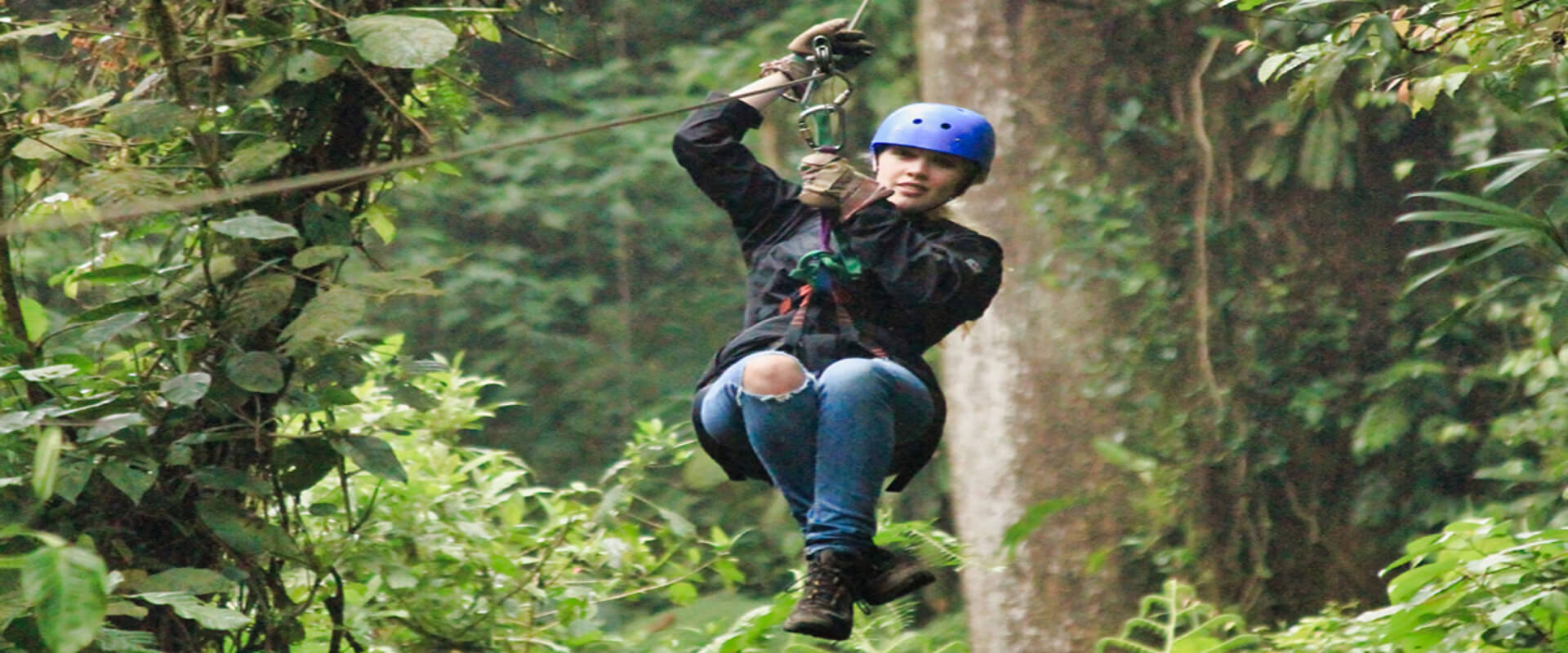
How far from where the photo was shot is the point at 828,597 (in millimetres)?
3344

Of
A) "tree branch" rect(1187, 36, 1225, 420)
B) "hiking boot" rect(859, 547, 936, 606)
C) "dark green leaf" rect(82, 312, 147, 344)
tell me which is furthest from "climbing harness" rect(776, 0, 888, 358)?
"tree branch" rect(1187, 36, 1225, 420)

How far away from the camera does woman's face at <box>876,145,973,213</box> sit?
147 inches

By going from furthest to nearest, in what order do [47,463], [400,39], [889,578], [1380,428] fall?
[1380,428] → [400,39] → [889,578] → [47,463]

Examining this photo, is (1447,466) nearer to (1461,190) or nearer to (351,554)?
(1461,190)

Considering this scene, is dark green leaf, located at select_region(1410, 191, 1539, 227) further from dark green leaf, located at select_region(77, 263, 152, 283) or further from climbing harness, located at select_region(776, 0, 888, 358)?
dark green leaf, located at select_region(77, 263, 152, 283)

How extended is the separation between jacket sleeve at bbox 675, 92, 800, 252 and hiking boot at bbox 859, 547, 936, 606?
0.70 m

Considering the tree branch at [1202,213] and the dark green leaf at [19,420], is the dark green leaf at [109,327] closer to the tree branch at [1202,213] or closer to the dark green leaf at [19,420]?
the dark green leaf at [19,420]

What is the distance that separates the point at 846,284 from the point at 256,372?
1198 millimetres

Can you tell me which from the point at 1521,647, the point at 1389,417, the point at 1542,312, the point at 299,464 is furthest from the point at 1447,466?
the point at 299,464

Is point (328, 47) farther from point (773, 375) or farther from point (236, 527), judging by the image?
point (773, 375)

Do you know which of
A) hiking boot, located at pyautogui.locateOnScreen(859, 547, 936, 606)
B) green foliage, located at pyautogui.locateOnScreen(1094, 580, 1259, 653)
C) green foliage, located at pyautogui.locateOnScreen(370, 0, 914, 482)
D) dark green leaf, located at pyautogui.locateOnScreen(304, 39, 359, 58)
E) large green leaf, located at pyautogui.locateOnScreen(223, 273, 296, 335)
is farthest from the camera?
green foliage, located at pyautogui.locateOnScreen(370, 0, 914, 482)

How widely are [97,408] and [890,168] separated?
164cm

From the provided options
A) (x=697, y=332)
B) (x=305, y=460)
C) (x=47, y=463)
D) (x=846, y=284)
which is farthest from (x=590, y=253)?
(x=47, y=463)

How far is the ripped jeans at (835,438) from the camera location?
11.1 feet
